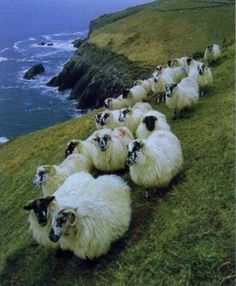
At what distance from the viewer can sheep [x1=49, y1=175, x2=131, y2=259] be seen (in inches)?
310

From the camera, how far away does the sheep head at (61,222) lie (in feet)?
25.3

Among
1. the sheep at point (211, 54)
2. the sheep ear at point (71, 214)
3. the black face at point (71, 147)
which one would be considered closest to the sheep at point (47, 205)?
the sheep ear at point (71, 214)

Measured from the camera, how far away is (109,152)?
11203mm

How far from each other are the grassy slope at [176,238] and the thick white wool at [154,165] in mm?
316

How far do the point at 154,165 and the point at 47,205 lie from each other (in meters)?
2.40

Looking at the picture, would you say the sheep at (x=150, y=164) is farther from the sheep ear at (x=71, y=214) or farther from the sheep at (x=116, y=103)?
the sheep at (x=116, y=103)

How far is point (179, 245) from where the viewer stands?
7902 millimetres

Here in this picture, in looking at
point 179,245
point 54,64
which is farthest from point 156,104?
point 54,64

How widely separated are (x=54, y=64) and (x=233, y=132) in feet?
236

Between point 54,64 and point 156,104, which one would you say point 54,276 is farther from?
point 54,64

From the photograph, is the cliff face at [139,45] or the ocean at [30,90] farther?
the ocean at [30,90]

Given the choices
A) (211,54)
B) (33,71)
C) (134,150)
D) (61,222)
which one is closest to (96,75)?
(33,71)

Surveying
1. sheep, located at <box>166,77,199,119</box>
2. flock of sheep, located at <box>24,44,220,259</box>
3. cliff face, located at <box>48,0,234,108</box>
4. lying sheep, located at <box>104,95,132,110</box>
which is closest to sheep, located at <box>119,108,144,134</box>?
flock of sheep, located at <box>24,44,220,259</box>

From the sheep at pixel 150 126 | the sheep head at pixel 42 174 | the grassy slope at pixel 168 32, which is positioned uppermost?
the sheep at pixel 150 126
